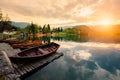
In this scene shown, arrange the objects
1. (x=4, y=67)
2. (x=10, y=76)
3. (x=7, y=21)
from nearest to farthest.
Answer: (x=10, y=76), (x=4, y=67), (x=7, y=21)

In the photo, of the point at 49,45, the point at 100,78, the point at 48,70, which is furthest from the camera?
the point at 49,45

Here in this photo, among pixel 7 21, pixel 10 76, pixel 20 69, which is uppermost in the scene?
pixel 7 21

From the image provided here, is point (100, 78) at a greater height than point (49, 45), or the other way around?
point (49, 45)

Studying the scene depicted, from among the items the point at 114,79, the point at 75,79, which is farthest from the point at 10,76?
the point at 114,79

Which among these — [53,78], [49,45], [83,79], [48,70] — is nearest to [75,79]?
[83,79]

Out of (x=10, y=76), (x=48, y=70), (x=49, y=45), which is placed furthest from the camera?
(x=49, y=45)

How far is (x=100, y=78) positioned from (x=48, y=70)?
6.23m

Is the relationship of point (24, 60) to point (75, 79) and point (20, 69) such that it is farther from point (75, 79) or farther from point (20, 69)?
point (75, 79)

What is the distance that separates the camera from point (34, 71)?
13914mm

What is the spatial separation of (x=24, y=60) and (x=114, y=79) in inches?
405

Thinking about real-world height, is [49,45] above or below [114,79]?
above

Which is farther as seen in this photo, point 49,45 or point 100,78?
point 49,45

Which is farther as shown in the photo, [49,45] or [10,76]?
[49,45]

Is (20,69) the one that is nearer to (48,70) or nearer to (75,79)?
(48,70)
